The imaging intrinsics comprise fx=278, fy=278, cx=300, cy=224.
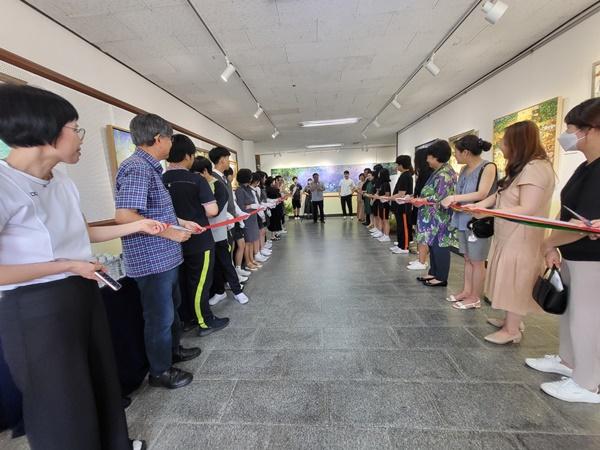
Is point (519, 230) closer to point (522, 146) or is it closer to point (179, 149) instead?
point (522, 146)

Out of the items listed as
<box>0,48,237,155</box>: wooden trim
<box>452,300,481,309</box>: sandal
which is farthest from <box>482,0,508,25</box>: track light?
<box>0,48,237,155</box>: wooden trim

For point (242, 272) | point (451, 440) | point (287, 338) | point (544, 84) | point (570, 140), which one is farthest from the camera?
point (242, 272)

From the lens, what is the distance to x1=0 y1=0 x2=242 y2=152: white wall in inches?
93.4

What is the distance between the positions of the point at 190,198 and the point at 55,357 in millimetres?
1424

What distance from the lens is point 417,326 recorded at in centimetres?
240

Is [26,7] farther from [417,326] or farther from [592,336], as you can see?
[592,336]

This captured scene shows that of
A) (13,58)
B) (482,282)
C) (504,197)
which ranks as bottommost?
(482,282)

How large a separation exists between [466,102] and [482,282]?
4.35 metres

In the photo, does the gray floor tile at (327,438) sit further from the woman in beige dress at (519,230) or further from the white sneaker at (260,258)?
the white sneaker at (260,258)

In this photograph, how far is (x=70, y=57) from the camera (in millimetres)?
2924

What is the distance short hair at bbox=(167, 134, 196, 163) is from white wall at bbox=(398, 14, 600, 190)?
13.3ft

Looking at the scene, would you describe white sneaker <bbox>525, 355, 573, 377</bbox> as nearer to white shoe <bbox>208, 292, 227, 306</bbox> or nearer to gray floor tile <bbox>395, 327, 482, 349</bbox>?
gray floor tile <bbox>395, 327, 482, 349</bbox>

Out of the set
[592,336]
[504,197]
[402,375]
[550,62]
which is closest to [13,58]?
[402,375]

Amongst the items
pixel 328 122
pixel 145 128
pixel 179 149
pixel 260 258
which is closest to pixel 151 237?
pixel 145 128
